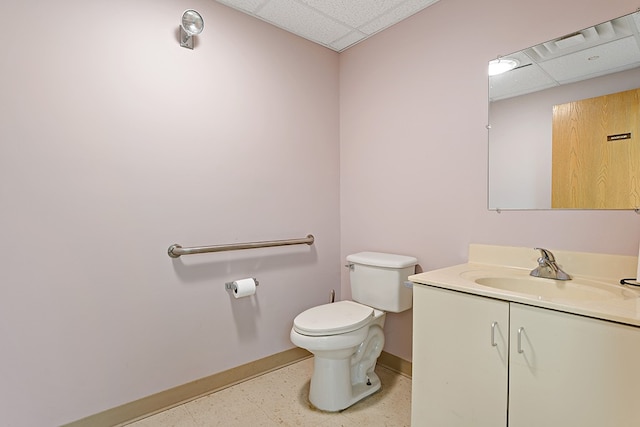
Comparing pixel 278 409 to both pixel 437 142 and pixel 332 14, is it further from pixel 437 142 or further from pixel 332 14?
pixel 332 14

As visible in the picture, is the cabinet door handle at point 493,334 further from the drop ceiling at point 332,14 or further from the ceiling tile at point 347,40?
the ceiling tile at point 347,40

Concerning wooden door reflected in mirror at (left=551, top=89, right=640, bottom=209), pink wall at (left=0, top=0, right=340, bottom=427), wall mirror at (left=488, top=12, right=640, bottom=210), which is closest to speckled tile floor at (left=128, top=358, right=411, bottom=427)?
pink wall at (left=0, top=0, right=340, bottom=427)

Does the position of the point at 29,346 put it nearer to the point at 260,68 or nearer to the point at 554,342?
the point at 260,68

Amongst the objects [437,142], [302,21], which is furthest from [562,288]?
[302,21]

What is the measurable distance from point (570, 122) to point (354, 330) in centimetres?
136

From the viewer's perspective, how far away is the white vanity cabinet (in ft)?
2.92

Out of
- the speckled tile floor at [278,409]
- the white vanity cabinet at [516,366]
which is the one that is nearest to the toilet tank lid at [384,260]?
the white vanity cabinet at [516,366]

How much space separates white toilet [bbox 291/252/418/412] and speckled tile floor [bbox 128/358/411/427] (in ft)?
0.21

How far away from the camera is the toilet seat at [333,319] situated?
1.58 meters

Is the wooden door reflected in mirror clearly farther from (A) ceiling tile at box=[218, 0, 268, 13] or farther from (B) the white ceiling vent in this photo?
(A) ceiling tile at box=[218, 0, 268, 13]

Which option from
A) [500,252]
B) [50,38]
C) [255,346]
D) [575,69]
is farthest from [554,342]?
[50,38]

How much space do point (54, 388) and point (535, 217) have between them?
227cm

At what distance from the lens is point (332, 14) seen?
75.4 inches

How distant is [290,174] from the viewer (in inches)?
85.7
